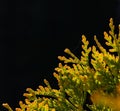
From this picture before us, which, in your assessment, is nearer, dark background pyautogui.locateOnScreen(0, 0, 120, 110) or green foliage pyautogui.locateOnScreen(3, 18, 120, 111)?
green foliage pyautogui.locateOnScreen(3, 18, 120, 111)

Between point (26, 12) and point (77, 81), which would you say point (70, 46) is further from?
point (77, 81)

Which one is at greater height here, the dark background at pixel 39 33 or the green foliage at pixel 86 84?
the dark background at pixel 39 33

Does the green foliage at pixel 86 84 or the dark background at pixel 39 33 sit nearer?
the green foliage at pixel 86 84

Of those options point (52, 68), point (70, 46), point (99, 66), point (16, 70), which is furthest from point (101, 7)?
point (99, 66)

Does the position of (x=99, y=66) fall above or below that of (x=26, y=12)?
below

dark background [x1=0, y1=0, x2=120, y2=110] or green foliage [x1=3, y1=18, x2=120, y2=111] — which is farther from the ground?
dark background [x1=0, y1=0, x2=120, y2=110]

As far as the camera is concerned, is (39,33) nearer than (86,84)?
No

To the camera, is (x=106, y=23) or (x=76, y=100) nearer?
(x=76, y=100)

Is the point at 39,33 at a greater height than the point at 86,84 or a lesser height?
greater
